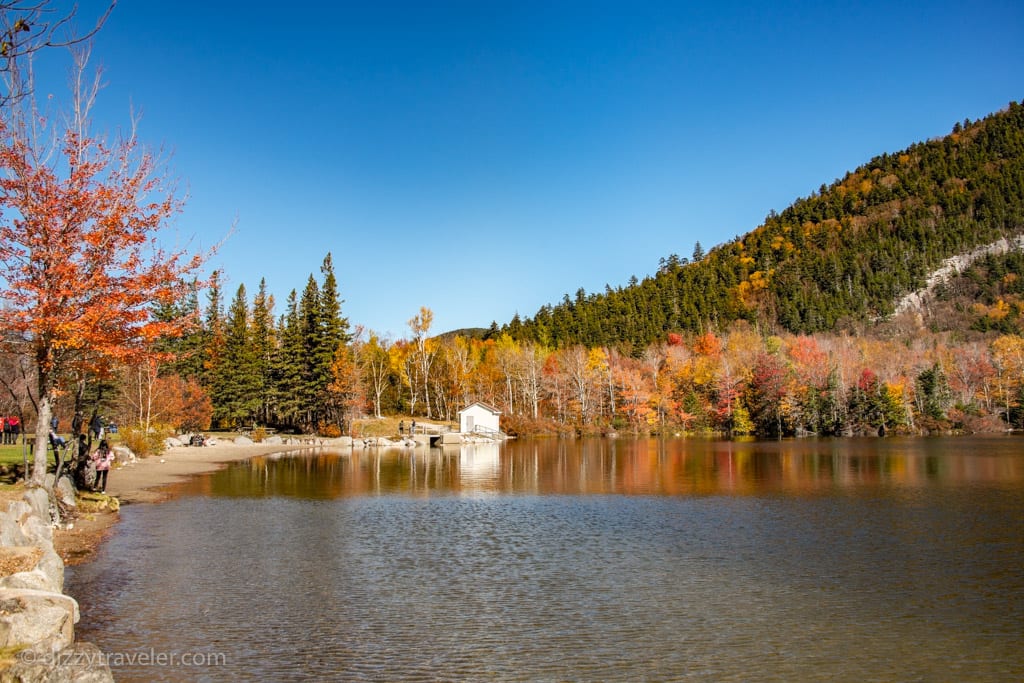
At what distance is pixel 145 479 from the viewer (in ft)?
92.1

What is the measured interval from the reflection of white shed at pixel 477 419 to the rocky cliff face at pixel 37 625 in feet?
204

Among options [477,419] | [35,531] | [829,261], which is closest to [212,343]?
[477,419]

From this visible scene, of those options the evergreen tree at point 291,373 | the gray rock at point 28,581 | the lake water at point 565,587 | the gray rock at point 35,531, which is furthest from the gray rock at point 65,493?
the evergreen tree at point 291,373

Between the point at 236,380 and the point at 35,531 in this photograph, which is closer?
the point at 35,531

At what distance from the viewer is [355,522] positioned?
18.9m

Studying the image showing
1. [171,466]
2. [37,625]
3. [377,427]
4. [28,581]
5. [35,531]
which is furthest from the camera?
[377,427]

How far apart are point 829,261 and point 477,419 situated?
116 metres

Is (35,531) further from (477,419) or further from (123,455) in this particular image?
(477,419)

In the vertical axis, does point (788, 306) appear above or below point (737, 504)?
above

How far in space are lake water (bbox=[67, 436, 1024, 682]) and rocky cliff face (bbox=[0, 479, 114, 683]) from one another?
974mm

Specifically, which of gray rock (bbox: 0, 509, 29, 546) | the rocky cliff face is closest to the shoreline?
gray rock (bbox: 0, 509, 29, 546)

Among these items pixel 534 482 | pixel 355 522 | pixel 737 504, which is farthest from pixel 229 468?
pixel 737 504

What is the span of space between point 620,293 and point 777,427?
6690 cm

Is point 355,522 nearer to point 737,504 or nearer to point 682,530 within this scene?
point 682,530
